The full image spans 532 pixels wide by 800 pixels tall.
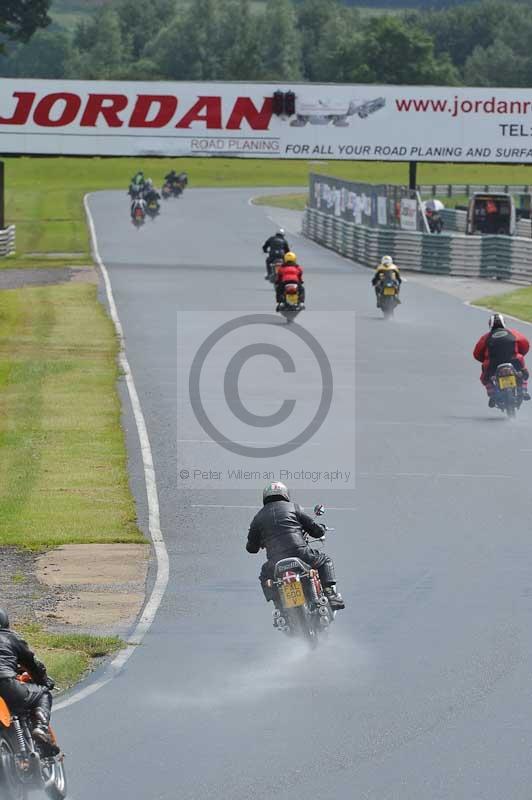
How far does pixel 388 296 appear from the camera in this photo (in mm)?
41188

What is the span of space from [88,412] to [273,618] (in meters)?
13.0

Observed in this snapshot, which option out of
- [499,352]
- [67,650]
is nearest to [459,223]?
[499,352]

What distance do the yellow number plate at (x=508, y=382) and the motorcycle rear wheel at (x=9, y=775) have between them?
58.7 feet

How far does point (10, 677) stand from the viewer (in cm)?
944

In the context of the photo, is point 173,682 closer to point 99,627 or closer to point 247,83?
point 99,627

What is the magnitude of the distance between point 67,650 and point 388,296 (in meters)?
28.3

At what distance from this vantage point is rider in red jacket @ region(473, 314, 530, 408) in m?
26.3

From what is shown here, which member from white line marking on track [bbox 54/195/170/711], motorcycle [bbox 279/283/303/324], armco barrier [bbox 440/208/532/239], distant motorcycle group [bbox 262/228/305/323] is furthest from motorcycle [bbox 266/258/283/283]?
armco barrier [bbox 440/208/532/239]

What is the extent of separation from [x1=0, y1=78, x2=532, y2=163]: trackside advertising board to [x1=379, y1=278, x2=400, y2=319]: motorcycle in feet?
61.1

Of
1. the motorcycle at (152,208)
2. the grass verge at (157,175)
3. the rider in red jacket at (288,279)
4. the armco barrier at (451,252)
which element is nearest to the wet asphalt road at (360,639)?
the rider in red jacket at (288,279)

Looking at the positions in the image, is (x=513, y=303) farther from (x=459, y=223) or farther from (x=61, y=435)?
(x=459, y=223)

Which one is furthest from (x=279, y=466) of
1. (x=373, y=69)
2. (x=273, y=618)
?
(x=373, y=69)

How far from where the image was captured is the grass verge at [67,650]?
12914 millimetres

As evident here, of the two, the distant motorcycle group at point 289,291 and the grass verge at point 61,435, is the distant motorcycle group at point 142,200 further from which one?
the distant motorcycle group at point 289,291
